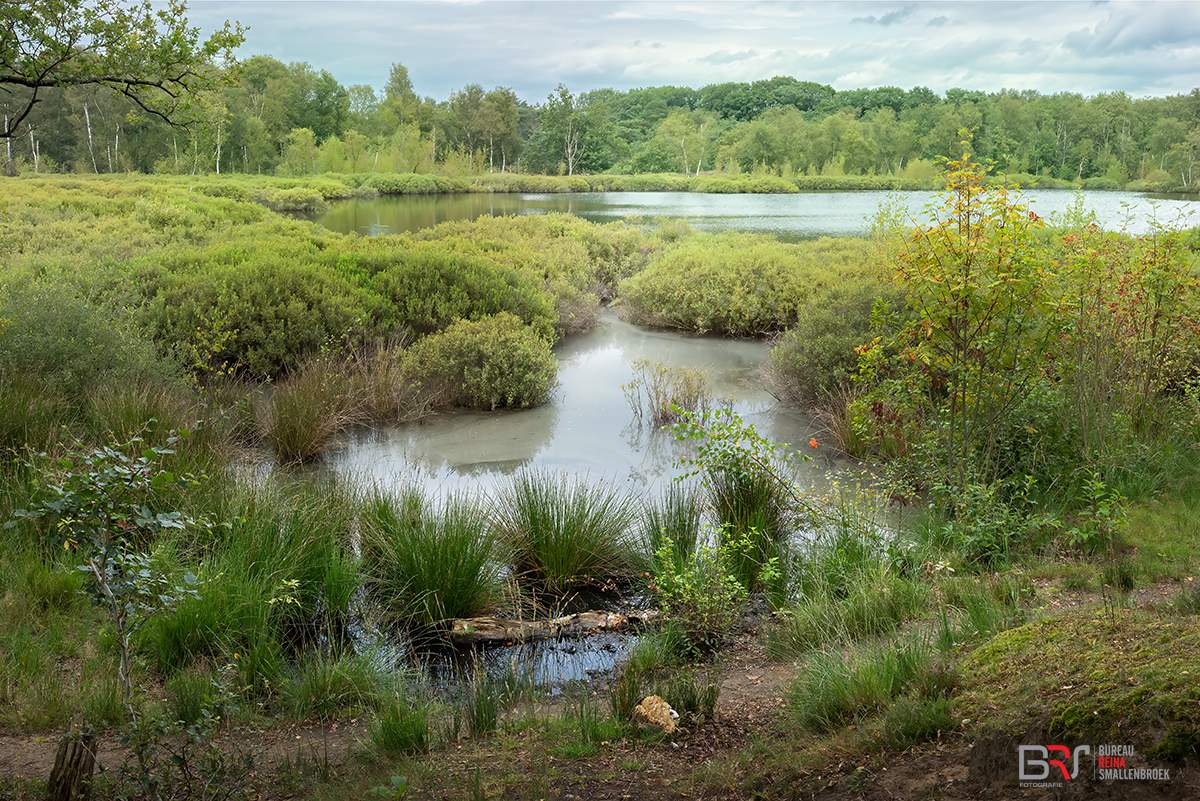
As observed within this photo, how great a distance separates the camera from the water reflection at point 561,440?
7598 millimetres

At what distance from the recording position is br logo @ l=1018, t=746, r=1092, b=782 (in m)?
2.00

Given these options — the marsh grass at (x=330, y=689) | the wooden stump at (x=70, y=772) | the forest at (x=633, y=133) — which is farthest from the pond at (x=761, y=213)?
the wooden stump at (x=70, y=772)

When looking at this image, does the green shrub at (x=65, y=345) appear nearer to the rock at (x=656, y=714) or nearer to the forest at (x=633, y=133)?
the rock at (x=656, y=714)

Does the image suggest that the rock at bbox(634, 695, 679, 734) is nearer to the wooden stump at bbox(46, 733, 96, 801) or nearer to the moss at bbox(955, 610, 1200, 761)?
the moss at bbox(955, 610, 1200, 761)

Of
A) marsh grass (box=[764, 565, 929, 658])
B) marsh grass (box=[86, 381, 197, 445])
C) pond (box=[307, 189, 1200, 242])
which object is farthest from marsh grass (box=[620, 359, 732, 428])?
pond (box=[307, 189, 1200, 242])

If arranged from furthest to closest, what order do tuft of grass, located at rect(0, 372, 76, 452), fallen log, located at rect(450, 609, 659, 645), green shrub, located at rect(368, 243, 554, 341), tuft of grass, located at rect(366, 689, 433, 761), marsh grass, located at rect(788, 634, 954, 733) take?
green shrub, located at rect(368, 243, 554, 341) → tuft of grass, located at rect(0, 372, 76, 452) → fallen log, located at rect(450, 609, 659, 645) → tuft of grass, located at rect(366, 689, 433, 761) → marsh grass, located at rect(788, 634, 954, 733)

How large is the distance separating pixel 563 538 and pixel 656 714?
A: 205cm

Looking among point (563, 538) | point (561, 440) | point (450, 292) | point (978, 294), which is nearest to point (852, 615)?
point (563, 538)

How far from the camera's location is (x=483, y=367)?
981 centimetres

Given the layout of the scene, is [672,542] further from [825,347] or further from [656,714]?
[825,347]

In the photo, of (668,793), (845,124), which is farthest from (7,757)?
(845,124)

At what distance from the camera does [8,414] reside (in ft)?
19.7

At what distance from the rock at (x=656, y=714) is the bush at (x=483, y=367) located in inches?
253

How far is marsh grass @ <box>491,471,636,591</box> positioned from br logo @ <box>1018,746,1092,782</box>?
3525mm
